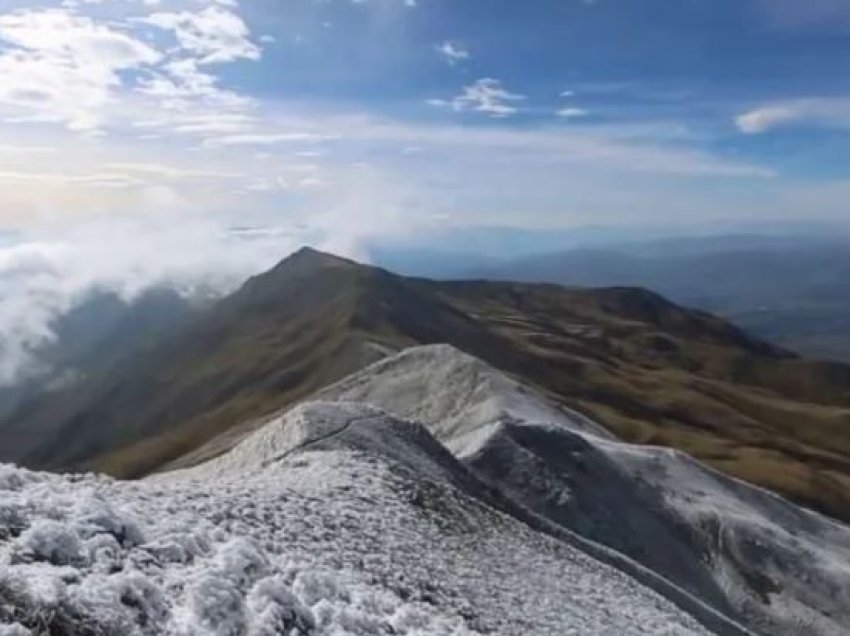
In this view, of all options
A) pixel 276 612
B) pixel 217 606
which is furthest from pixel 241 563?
pixel 217 606

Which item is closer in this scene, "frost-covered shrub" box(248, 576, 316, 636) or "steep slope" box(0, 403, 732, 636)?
"steep slope" box(0, 403, 732, 636)

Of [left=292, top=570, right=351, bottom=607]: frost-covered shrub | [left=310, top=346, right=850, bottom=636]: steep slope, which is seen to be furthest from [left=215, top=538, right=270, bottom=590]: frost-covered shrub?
[left=310, top=346, right=850, bottom=636]: steep slope

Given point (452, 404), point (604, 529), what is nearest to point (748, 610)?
point (604, 529)

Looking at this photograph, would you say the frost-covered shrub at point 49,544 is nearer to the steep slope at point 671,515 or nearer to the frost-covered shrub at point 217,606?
the frost-covered shrub at point 217,606

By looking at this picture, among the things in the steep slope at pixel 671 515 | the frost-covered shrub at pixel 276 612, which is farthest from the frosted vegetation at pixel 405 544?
the steep slope at pixel 671 515

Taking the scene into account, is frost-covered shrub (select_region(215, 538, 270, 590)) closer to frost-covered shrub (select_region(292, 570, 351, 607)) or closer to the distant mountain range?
the distant mountain range

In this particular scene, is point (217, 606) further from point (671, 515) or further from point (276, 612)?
point (671, 515)
